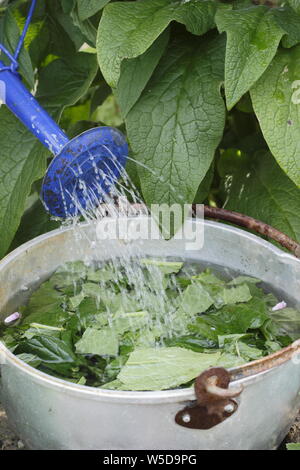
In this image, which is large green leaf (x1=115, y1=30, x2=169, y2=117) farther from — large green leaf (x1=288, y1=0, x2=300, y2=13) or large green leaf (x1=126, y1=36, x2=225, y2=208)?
large green leaf (x1=288, y1=0, x2=300, y2=13)

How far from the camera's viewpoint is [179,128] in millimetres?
1599

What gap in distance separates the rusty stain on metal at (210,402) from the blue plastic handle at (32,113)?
1.89 feet

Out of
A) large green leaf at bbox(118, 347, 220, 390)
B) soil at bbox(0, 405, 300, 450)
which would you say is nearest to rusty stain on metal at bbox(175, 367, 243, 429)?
large green leaf at bbox(118, 347, 220, 390)

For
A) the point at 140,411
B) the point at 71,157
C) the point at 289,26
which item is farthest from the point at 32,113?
the point at 140,411

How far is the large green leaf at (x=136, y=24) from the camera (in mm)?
1441

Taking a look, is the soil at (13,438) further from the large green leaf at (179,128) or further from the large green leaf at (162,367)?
the large green leaf at (179,128)

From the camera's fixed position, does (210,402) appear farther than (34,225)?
No

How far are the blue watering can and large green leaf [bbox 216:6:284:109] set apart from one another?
254 mm

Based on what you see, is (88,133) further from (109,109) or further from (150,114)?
(109,109)

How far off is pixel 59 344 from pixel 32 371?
253mm

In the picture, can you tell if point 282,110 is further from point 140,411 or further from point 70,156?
point 140,411

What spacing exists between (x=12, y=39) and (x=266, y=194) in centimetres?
75

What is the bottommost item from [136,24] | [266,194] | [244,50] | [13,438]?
[266,194]

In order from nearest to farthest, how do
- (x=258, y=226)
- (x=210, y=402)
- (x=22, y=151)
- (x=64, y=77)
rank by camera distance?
(x=210, y=402) → (x=258, y=226) → (x=22, y=151) → (x=64, y=77)
